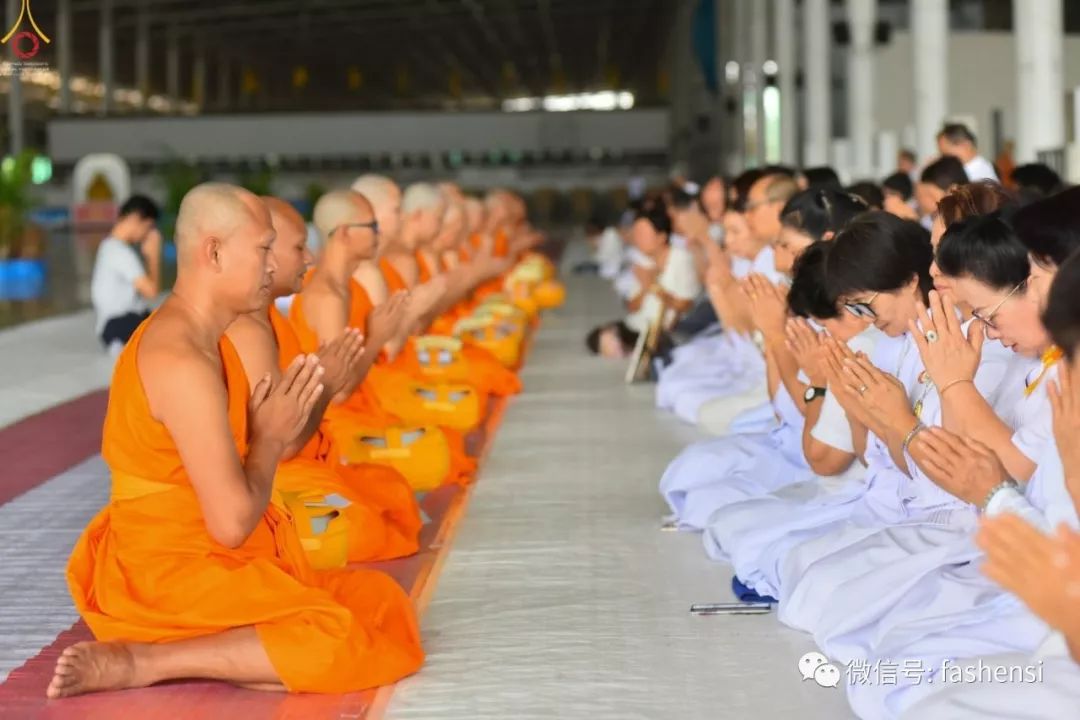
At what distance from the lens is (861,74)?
1689 centimetres

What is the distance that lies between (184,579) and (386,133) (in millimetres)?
32681

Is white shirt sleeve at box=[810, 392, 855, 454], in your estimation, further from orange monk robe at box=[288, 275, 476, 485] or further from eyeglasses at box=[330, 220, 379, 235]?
eyeglasses at box=[330, 220, 379, 235]

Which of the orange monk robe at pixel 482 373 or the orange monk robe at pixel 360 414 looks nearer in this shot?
the orange monk robe at pixel 360 414

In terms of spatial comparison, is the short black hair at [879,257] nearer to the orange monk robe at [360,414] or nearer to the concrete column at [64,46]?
the orange monk robe at [360,414]

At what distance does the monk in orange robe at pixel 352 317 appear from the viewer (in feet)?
17.4

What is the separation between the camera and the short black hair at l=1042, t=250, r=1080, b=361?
2.06 meters

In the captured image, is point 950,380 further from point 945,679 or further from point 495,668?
point 495,668

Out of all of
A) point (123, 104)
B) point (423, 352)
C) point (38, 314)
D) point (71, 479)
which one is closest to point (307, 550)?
point (71, 479)

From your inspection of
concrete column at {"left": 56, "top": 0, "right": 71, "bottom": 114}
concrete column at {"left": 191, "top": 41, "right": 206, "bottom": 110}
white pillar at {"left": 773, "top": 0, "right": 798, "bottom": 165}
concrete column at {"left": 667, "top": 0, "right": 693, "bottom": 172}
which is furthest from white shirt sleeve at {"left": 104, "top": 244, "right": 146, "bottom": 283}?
concrete column at {"left": 191, "top": 41, "right": 206, "bottom": 110}

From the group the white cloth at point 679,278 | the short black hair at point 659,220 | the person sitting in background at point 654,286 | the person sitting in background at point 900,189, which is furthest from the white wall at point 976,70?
the person sitting in background at point 900,189

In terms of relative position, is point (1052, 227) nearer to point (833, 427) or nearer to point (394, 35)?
point (833, 427)

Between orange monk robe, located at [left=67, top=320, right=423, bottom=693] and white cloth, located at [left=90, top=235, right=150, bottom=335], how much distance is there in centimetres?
645

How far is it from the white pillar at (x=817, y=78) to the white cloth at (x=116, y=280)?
415 inches

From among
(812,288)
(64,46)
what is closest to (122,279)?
(812,288)
